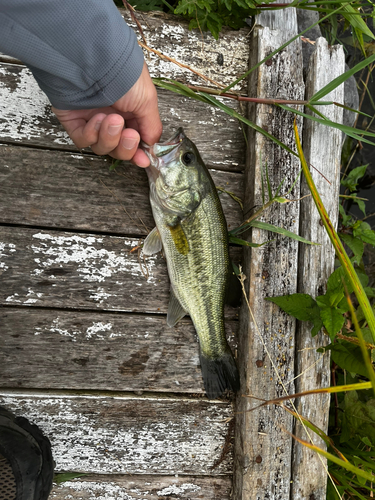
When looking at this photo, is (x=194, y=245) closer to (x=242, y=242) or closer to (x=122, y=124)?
(x=242, y=242)

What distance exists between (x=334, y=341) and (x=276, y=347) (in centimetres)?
39

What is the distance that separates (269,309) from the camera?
94.2 inches

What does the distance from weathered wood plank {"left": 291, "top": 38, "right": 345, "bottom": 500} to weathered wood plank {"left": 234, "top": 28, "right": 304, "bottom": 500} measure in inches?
2.8

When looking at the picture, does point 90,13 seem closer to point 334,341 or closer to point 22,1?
point 22,1

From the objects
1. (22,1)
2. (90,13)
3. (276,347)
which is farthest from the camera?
(276,347)

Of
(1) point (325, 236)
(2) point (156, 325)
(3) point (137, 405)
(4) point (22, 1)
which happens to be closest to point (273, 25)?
(1) point (325, 236)

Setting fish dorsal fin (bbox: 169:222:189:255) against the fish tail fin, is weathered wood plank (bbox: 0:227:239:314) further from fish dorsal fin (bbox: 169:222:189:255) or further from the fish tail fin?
the fish tail fin

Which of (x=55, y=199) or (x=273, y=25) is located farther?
(x=273, y=25)

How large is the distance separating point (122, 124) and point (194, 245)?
2.61 feet

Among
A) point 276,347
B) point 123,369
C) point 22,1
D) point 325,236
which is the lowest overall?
point 123,369

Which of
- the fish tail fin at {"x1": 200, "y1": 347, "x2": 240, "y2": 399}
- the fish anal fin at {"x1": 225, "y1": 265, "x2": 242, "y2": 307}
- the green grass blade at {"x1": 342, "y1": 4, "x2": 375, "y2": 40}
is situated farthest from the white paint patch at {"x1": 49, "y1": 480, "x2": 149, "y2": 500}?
the green grass blade at {"x1": 342, "y1": 4, "x2": 375, "y2": 40}

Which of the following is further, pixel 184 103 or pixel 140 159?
pixel 184 103

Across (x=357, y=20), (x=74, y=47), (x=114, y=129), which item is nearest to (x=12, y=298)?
(x=114, y=129)

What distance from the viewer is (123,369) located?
7.77 feet
